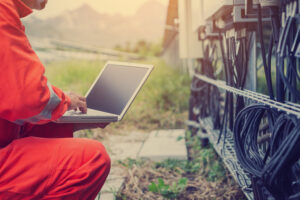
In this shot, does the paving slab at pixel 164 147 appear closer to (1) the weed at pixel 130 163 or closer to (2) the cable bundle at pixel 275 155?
(1) the weed at pixel 130 163

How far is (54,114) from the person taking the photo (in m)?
1.50

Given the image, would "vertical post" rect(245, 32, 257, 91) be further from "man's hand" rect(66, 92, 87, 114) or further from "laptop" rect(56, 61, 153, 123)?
"man's hand" rect(66, 92, 87, 114)

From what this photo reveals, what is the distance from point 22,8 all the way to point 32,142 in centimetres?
58

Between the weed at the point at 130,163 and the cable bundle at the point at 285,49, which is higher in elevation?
the cable bundle at the point at 285,49

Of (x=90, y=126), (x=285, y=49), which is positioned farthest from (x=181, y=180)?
(x=285, y=49)

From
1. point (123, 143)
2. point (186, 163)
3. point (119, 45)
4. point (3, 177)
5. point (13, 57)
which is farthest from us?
point (119, 45)

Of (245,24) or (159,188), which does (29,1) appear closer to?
(245,24)

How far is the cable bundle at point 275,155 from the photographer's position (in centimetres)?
119

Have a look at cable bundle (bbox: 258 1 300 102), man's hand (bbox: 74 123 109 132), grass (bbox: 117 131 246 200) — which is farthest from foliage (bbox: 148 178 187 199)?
cable bundle (bbox: 258 1 300 102)

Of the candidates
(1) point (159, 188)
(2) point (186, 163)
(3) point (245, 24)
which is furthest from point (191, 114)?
(3) point (245, 24)

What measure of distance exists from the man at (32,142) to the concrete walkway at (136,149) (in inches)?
38.5

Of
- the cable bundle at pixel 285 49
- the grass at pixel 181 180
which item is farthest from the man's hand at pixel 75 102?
the grass at pixel 181 180

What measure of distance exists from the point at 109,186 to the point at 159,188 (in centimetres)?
41

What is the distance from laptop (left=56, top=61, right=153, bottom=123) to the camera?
185 centimetres
